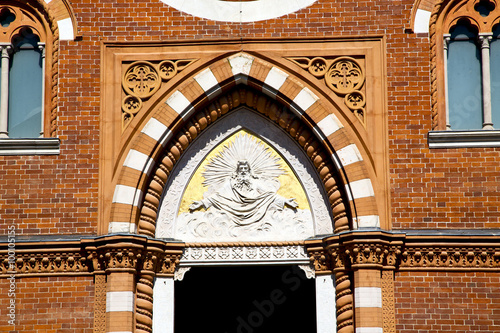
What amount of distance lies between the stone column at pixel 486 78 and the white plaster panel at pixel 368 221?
77.7 inches

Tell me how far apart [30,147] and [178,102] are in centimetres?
212

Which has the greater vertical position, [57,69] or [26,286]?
[57,69]

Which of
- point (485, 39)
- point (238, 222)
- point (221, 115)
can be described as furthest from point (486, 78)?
point (238, 222)

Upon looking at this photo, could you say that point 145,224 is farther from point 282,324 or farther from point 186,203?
point 282,324

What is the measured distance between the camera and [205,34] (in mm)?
12836

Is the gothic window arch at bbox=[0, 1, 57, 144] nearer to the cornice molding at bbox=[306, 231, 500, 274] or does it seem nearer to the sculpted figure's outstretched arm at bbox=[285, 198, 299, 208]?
the sculpted figure's outstretched arm at bbox=[285, 198, 299, 208]

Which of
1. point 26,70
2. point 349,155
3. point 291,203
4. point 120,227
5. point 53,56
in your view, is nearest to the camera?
point 120,227

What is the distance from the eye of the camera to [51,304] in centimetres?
1221

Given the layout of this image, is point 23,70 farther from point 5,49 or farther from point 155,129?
point 155,129

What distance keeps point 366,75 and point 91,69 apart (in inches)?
150

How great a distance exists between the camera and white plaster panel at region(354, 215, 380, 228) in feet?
40.0

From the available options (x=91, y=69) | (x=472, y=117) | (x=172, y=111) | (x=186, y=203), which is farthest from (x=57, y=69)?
(x=472, y=117)

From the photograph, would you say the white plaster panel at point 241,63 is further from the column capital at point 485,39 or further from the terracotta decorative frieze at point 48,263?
the terracotta decorative frieze at point 48,263

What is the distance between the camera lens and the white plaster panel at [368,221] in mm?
12180
